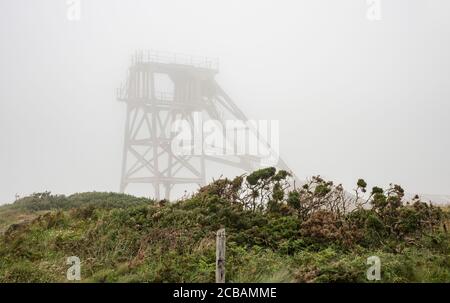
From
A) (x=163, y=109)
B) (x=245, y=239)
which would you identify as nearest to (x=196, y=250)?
(x=245, y=239)

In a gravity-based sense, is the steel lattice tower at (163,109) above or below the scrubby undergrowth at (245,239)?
above

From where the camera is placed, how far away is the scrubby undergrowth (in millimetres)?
10344

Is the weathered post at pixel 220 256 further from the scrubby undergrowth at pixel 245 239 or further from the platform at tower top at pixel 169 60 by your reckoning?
the platform at tower top at pixel 169 60

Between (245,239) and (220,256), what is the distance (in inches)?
125

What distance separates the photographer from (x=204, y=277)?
10031 millimetres

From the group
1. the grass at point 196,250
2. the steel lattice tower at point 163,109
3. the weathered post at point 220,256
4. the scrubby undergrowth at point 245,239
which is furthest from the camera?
the steel lattice tower at point 163,109

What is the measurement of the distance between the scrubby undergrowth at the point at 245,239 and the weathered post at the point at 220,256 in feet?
2.55

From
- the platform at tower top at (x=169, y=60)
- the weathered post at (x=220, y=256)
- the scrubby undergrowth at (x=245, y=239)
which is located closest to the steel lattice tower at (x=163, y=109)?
the platform at tower top at (x=169, y=60)

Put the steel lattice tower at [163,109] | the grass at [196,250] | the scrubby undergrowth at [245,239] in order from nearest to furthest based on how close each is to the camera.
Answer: the grass at [196,250] < the scrubby undergrowth at [245,239] < the steel lattice tower at [163,109]

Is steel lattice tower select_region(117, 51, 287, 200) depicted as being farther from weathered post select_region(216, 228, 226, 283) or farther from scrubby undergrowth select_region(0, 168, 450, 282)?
weathered post select_region(216, 228, 226, 283)

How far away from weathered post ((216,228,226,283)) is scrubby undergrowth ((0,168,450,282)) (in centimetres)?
78

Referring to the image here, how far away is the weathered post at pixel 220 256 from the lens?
905 centimetres
